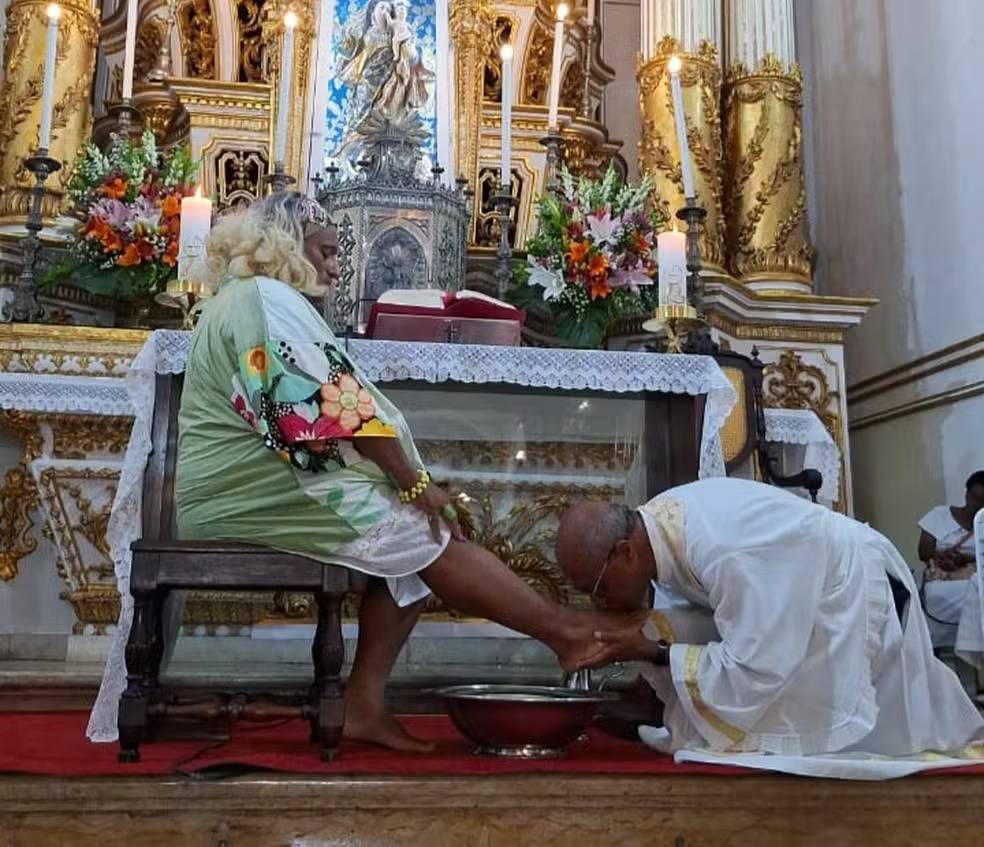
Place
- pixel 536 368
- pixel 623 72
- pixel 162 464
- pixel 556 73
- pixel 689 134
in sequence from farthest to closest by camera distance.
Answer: pixel 623 72 → pixel 689 134 → pixel 556 73 → pixel 536 368 → pixel 162 464

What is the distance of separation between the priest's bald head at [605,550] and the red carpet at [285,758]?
360 millimetres

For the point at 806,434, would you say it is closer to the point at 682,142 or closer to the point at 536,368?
the point at 682,142

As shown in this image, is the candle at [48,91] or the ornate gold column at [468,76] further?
the ornate gold column at [468,76]

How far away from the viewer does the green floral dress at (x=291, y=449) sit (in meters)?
2.29

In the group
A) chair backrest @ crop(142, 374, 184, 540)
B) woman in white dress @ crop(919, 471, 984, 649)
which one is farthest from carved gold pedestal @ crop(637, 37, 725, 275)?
chair backrest @ crop(142, 374, 184, 540)

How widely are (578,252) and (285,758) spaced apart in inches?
94.7

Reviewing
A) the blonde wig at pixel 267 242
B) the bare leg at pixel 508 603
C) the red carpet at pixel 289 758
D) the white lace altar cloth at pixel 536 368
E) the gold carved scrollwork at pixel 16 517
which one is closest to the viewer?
the red carpet at pixel 289 758

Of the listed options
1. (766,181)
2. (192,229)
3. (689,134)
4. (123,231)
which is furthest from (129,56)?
(766,181)

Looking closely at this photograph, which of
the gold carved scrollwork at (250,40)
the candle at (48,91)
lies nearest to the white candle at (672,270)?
the candle at (48,91)

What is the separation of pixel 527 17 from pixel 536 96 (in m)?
0.42

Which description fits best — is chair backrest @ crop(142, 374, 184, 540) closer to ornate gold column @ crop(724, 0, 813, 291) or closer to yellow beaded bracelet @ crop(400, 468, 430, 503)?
yellow beaded bracelet @ crop(400, 468, 430, 503)

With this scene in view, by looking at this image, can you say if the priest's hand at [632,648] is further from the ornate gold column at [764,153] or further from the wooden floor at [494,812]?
the ornate gold column at [764,153]

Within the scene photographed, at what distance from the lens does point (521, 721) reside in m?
2.23

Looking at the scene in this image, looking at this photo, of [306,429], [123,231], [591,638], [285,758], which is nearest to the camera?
[285,758]
